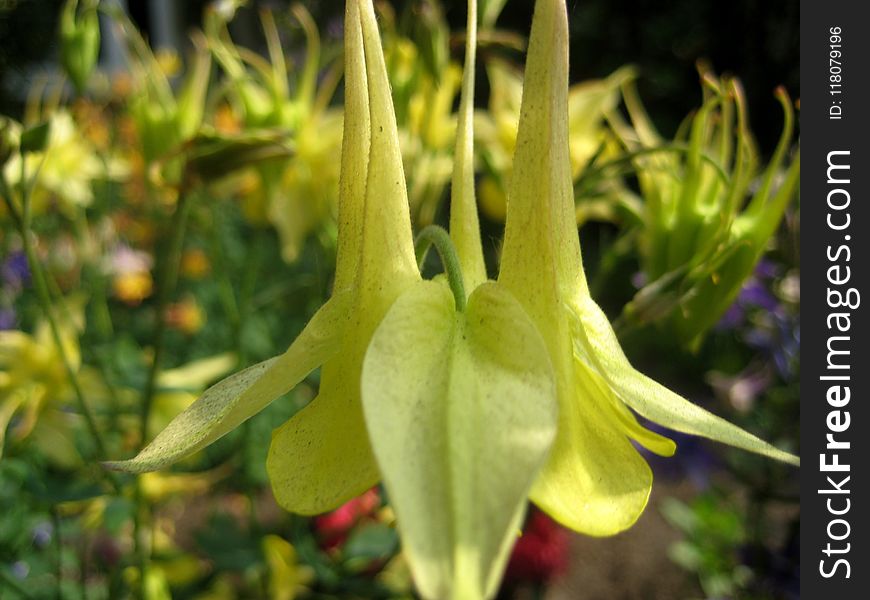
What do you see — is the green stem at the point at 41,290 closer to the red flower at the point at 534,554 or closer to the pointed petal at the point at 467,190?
the pointed petal at the point at 467,190

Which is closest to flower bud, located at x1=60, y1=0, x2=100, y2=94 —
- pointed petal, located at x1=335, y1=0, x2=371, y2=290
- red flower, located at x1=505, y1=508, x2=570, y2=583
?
pointed petal, located at x1=335, y1=0, x2=371, y2=290

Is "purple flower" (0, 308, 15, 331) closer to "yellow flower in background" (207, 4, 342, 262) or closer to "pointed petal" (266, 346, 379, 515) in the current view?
"yellow flower in background" (207, 4, 342, 262)

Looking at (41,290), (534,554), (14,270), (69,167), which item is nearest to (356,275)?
(41,290)

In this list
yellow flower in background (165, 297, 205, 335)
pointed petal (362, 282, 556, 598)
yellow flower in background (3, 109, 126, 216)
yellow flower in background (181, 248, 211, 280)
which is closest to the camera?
pointed petal (362, 282, 556, 598)

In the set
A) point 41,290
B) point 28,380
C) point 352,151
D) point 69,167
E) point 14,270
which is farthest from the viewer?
point 14,270

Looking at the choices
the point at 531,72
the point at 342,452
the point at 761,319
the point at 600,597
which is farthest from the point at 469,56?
the point at 600,597

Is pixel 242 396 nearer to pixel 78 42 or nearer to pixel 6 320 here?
pixel 78 42

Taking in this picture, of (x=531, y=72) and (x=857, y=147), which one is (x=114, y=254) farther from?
(x=531, y=72)

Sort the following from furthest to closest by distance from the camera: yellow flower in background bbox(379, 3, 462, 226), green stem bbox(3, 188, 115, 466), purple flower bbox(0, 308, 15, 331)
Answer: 1. purple flower bbox(0, 308, 15, 331)
2. yellow flower in background bbox(379, 3, 462, 226)
3. green stem bbox(3, 188, 115, 466)

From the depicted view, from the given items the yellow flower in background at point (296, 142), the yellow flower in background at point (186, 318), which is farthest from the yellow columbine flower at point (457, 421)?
the yellow flower in background at point (186, 318)
